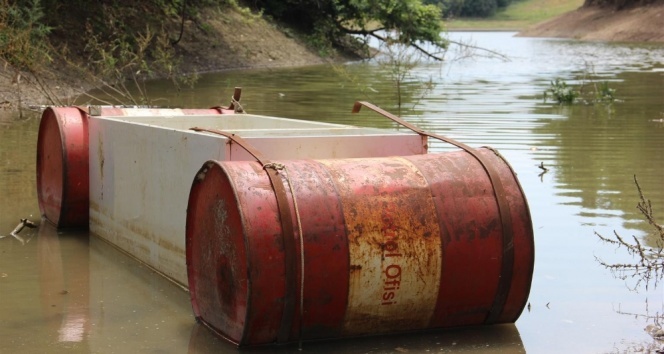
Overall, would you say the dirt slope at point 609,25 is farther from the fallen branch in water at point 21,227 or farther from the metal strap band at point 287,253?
the metal strap band at point 287,253

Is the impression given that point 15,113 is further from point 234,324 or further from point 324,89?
point 234,324

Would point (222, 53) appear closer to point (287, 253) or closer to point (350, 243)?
point (350, 243)

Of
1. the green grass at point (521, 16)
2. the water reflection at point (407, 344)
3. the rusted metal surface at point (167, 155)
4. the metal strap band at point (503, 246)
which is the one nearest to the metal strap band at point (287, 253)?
the water reflection at point (407, 344)

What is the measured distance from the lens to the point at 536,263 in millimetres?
6781

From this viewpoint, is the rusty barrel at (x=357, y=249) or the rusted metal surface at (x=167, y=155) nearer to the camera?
the rusty barrel at (x=357, y=249)

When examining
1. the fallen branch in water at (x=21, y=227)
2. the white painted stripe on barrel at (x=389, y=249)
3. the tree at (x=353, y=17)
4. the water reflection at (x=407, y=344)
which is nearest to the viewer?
the white painted stripe on barrel at (x=389, y=249)

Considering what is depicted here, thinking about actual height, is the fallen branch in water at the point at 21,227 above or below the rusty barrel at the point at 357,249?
below

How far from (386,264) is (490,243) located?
0.53 meters

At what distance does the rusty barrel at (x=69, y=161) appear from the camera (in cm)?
755

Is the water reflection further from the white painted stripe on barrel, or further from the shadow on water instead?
the white painted stripe on barrel

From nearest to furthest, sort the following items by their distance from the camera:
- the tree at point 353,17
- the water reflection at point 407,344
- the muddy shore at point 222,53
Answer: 1. the water reflection at point 407,344
2. the muddy shore at point 222,53
3. the tree at point 353,17

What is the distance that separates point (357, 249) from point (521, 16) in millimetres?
106854

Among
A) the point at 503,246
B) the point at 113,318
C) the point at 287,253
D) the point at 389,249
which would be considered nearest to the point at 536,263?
the point at 503,246

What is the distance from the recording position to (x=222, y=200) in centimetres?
484
